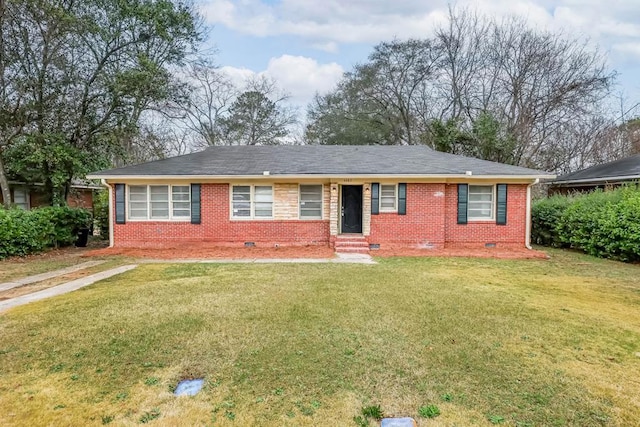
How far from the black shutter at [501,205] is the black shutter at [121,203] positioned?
12.8 metres

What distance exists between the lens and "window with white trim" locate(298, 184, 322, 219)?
41.6 feet

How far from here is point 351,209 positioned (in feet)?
43.5

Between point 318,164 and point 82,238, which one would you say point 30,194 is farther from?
point 318,164

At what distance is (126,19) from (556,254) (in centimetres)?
1751

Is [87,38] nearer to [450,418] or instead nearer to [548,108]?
[450,418]

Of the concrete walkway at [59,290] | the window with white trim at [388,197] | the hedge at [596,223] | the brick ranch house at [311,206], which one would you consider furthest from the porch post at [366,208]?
the concrete walkway at [59,290]

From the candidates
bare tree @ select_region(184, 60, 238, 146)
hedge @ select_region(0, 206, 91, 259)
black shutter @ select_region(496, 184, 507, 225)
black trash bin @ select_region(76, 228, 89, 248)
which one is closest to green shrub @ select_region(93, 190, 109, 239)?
hedge @ select_region(0, 206, 91, 259)

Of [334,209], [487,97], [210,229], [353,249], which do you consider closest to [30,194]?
[210,229]

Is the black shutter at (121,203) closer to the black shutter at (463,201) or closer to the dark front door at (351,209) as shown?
the dark front door at (351,209)

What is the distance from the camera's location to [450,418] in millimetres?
2738

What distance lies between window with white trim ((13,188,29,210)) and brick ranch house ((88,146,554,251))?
349 inches

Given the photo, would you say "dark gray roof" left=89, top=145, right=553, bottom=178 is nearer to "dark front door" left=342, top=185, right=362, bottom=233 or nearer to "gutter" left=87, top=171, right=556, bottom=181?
"gutter" left=87, top=171, right=556, bottom=181

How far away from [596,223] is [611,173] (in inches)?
273

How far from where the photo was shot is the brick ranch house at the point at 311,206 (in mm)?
12086
